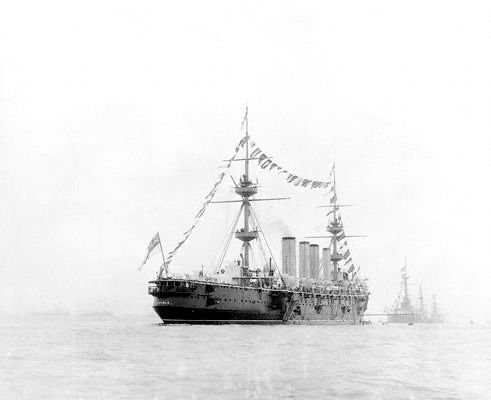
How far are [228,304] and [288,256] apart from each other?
18.0 metres

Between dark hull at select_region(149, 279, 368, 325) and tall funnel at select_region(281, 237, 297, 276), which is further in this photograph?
tall funnel at select_region(281, 237, 297, 276)

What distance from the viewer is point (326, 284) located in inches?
3226

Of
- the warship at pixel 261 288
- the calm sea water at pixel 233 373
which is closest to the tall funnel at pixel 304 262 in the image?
the warship at pixel 261 288

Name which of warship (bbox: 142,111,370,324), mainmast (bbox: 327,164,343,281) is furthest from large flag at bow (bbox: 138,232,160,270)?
mainmast (bbox: 327,164,343,281)

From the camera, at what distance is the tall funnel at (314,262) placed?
80056 millimetres

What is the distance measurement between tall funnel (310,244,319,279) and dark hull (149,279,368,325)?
246 inches

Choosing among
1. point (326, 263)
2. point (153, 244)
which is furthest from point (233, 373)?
point (326, 263)

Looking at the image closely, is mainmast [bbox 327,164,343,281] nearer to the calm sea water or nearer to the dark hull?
the dark hull

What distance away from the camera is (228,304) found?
5612 centimetres

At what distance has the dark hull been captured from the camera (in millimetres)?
53594

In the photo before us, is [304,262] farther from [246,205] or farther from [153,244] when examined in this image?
[153,244]

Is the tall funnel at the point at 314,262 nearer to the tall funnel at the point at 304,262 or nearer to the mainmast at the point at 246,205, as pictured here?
the tall funnel at the point at 304,262

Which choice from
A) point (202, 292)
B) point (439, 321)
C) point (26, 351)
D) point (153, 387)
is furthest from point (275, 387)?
point (439, 321)

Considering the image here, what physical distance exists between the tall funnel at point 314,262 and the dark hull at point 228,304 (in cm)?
625
